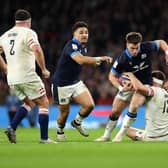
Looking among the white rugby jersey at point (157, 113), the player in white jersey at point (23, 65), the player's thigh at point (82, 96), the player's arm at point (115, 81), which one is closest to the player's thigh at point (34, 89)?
the player in white jersey at point (23, 65)

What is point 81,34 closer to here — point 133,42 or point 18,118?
point 133,42

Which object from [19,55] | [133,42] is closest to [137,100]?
[133,42]

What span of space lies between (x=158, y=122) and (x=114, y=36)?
41.5 ft

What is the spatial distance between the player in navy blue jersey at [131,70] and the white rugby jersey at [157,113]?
0.20 m

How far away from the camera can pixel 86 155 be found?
9.12 meters

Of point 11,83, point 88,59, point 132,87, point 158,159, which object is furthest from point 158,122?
point 158,159

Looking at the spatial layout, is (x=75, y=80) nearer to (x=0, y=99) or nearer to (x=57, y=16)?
(x=0, y=99)

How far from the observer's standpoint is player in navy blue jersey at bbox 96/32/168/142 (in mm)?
11641

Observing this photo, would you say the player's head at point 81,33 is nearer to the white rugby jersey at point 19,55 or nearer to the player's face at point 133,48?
the player's face at point 133,48

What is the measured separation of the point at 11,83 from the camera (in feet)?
38.3

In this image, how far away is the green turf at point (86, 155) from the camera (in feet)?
26.3

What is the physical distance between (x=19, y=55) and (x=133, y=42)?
1.75 metres

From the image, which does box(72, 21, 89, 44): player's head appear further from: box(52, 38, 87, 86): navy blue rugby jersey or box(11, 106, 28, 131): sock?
box(11, 106, 28, 131): sock

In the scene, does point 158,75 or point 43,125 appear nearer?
point 43,125
